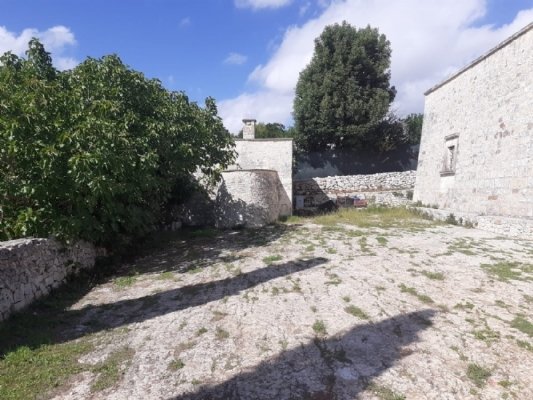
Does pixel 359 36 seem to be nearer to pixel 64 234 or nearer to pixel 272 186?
pixel 272 186

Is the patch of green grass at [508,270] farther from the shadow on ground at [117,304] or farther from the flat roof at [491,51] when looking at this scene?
the flat roof at [491,51]

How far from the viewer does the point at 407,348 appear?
13.1 feet

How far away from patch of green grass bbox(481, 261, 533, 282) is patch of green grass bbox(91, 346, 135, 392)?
6042 millimetres

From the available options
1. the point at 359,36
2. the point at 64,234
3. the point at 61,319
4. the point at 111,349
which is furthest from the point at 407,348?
the point at 359,36

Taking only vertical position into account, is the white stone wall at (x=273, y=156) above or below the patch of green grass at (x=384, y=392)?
above

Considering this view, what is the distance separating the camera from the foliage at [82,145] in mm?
5980

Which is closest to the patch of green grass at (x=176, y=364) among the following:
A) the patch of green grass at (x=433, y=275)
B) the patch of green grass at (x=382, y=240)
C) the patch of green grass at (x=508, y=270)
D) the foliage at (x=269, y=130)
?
the patch of green grass at (x=433, y=275)

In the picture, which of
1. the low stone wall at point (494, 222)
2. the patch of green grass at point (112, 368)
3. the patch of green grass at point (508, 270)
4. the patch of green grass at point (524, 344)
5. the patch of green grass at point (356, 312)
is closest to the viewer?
the patch of green grass at point (112, 368)

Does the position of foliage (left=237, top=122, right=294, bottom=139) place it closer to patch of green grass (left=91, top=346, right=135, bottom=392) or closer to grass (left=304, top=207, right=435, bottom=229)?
grass (left=304, top=207, right=435, bottom=229)

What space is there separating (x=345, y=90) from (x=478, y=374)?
2141 centimetres

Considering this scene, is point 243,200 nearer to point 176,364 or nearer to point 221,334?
point 221,334

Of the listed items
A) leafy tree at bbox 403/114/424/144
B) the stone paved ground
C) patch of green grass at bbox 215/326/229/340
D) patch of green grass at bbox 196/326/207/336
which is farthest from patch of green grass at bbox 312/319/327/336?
leafy tree at bbox 403/114/424/144

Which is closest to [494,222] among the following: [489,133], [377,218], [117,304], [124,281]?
[489,133]

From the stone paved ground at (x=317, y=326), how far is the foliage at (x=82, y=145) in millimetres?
1470
